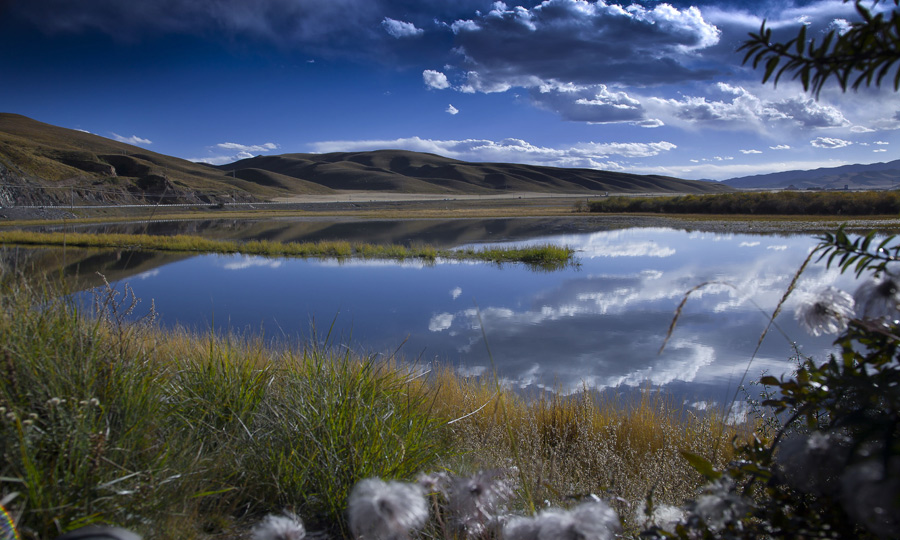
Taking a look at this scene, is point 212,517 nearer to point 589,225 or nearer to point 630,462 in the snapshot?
point 630,462

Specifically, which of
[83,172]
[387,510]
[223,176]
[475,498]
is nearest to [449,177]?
[223,176]

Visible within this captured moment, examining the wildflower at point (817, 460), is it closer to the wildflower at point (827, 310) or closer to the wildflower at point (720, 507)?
the wildflower at point (720, 507)

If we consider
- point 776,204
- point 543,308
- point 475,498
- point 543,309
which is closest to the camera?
point 475,498

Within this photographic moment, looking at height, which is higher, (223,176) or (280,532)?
(223,176)

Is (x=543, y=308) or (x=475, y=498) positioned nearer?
(x=475, y=498)

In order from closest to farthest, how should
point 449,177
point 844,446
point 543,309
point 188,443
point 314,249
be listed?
point 844,446 → point 188,443 → point 543,309 → point 314,249 → point 449,177

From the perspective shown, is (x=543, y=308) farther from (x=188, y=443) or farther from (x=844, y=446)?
(x=844, y=446)
